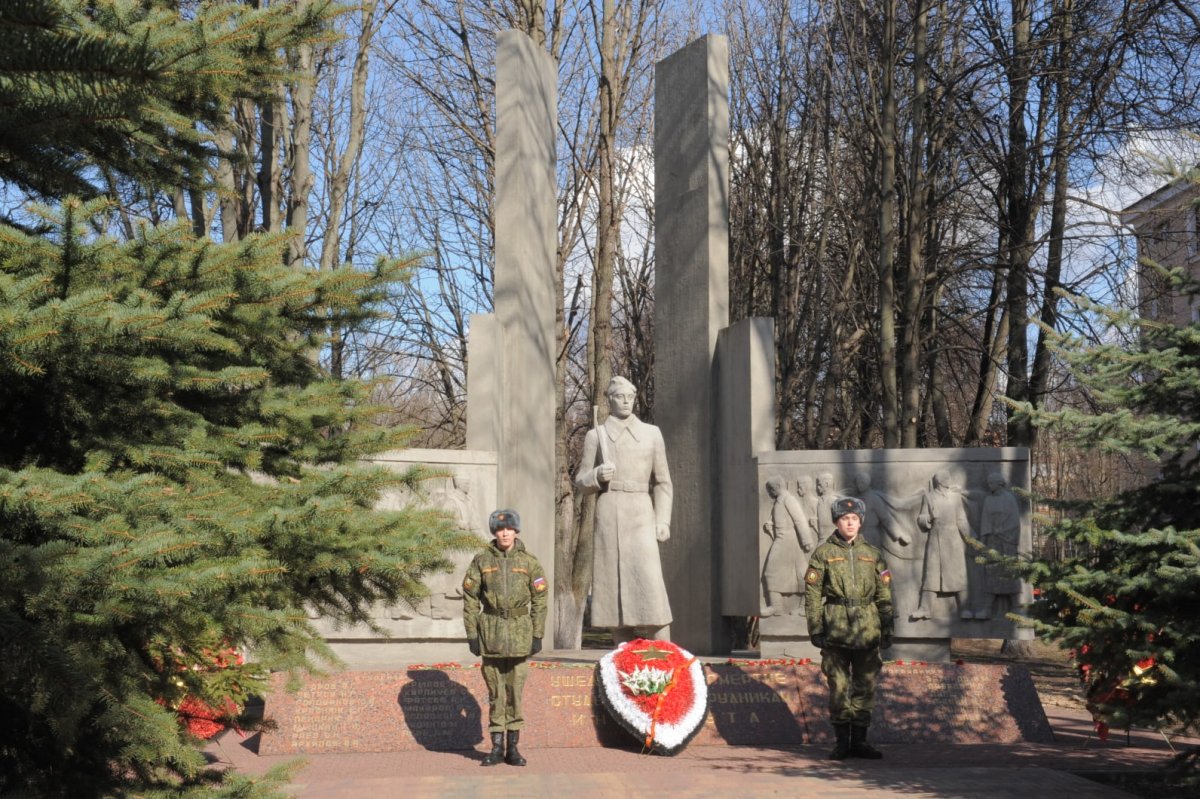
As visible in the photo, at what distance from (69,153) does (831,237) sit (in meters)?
20.7

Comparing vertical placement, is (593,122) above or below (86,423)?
above

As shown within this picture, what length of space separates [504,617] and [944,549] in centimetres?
590

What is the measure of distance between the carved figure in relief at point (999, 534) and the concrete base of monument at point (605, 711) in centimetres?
234

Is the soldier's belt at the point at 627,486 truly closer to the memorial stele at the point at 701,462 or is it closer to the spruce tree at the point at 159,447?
the memorial stele at the point at 701,462

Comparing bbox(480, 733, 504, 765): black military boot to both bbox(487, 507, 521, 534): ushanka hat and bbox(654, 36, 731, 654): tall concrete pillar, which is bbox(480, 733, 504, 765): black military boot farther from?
bbox(654, 36, 731, 654): tall concrete pillar

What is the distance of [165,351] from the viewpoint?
15.5 feet

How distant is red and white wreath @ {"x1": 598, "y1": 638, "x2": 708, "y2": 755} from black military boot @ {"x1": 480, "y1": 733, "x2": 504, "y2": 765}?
1.01 meters

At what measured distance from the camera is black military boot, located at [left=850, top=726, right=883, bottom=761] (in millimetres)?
9289

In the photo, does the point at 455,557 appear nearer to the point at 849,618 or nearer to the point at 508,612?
the point at 508,612

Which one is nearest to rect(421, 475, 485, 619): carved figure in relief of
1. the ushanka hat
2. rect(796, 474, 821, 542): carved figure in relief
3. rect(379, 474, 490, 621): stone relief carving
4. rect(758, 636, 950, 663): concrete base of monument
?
rect(379, 474, 490, 621): stone relief carving

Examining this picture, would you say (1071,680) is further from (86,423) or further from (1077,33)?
(86,423)

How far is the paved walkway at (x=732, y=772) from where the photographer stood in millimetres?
7969

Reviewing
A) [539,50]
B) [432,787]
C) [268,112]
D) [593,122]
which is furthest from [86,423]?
[593,122]

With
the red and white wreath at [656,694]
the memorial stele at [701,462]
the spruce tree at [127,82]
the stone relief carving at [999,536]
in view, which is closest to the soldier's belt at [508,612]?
the red and white wreath at [656,694]
